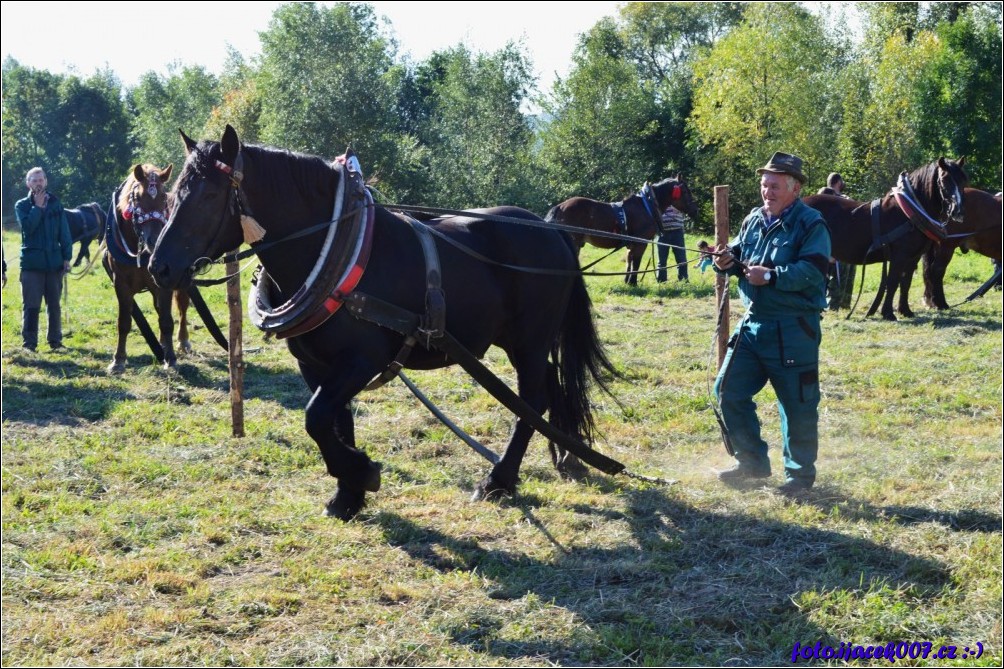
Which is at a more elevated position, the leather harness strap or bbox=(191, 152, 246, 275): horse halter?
bbox=(191, 152, 246, 275): horse halter

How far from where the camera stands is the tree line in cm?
1739

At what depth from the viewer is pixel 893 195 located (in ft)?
41.7

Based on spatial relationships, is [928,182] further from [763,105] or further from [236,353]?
[763,105]

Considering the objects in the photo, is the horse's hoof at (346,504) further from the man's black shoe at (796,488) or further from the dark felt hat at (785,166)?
the dark felt hat at (785,166)

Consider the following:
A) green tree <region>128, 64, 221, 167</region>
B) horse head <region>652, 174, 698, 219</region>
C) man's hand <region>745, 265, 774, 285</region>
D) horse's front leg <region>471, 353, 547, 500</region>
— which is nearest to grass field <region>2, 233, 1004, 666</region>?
horse's front leg <region>471, 353, 547, 500</region>

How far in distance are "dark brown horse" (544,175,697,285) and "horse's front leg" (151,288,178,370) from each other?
705 centimetres

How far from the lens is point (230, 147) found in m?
4.71

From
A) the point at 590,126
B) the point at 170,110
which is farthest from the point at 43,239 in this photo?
the point at 170,110

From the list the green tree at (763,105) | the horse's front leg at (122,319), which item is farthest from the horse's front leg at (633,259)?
the green tree at (763,105)

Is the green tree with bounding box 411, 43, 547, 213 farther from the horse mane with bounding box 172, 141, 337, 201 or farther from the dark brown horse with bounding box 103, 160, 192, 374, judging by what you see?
the horse mane with bounding box 172, 141, 337, 201

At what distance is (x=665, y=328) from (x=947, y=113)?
1874 cm

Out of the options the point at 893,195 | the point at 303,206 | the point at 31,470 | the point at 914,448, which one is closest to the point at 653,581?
the point at 303,206

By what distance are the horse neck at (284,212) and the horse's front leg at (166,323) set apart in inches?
193

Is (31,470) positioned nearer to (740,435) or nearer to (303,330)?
(303,330)
